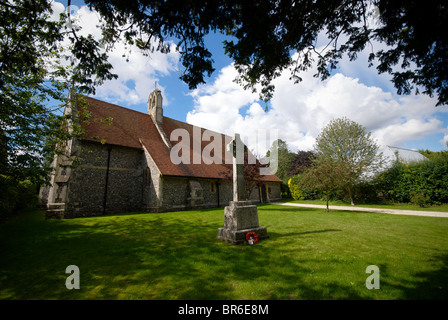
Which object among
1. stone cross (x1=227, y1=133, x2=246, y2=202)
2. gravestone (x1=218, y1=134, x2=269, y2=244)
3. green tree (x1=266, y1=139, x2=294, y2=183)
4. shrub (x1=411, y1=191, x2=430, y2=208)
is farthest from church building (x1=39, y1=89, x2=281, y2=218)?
green tree (x1=266, y1=139, x2=294, y2=183)

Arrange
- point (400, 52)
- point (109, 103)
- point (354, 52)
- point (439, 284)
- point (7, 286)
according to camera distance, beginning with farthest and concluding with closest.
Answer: point (109, 103) → point (354, 52) → point (400, 52) → point (7, 286) → point (439, 284)

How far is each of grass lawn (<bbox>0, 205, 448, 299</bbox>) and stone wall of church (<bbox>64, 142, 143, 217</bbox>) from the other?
5.15m

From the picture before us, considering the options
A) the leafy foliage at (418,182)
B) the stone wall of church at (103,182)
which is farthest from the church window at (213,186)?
the leafy foliage at (418,182)

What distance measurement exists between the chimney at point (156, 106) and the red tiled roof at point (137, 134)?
1.75ft

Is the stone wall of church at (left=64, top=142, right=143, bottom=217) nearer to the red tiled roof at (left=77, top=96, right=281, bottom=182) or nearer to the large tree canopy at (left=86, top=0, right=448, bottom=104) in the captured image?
the red tiled roof at (left=77, top=96, right=281, bottom=182)

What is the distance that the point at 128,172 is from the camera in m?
15.1

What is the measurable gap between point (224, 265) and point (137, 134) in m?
15.1

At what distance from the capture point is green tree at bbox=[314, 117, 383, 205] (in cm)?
1986

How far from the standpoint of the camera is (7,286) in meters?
3.61

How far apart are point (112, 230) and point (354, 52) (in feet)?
34.1

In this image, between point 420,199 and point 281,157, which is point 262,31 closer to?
point 420,199

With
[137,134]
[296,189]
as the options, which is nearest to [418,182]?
[296,189]

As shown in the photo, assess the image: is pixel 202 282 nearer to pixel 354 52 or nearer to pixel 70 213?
pixel 354 52

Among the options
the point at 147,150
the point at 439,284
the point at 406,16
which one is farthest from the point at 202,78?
the point at 147,150
